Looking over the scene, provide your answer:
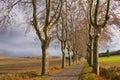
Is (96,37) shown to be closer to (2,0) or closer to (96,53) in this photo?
(96,53)

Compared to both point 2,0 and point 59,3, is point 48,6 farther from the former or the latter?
point 2,0

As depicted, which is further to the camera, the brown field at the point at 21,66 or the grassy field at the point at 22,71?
the brown field at the point at 21,66

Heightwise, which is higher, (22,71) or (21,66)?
(22,71)

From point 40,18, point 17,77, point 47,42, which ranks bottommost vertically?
point 17,77

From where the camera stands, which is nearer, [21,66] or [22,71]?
[22,71]

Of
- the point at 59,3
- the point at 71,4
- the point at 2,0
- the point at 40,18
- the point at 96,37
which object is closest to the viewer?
the point at 2,0

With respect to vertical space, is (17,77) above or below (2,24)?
below

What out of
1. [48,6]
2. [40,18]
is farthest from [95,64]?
[40,18]

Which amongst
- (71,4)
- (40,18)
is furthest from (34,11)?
(71,4)

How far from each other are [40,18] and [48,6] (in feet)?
30.9

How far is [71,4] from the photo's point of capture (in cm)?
5944

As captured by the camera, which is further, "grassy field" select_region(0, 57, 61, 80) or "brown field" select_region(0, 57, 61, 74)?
"brown field" select_region(0, 57, 61, 74)

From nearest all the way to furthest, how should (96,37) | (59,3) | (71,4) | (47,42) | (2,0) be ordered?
(2,0) → (96,37) → (47,42) → (59,3) → (71,4)

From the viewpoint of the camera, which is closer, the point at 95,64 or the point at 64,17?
the point at 95,64
